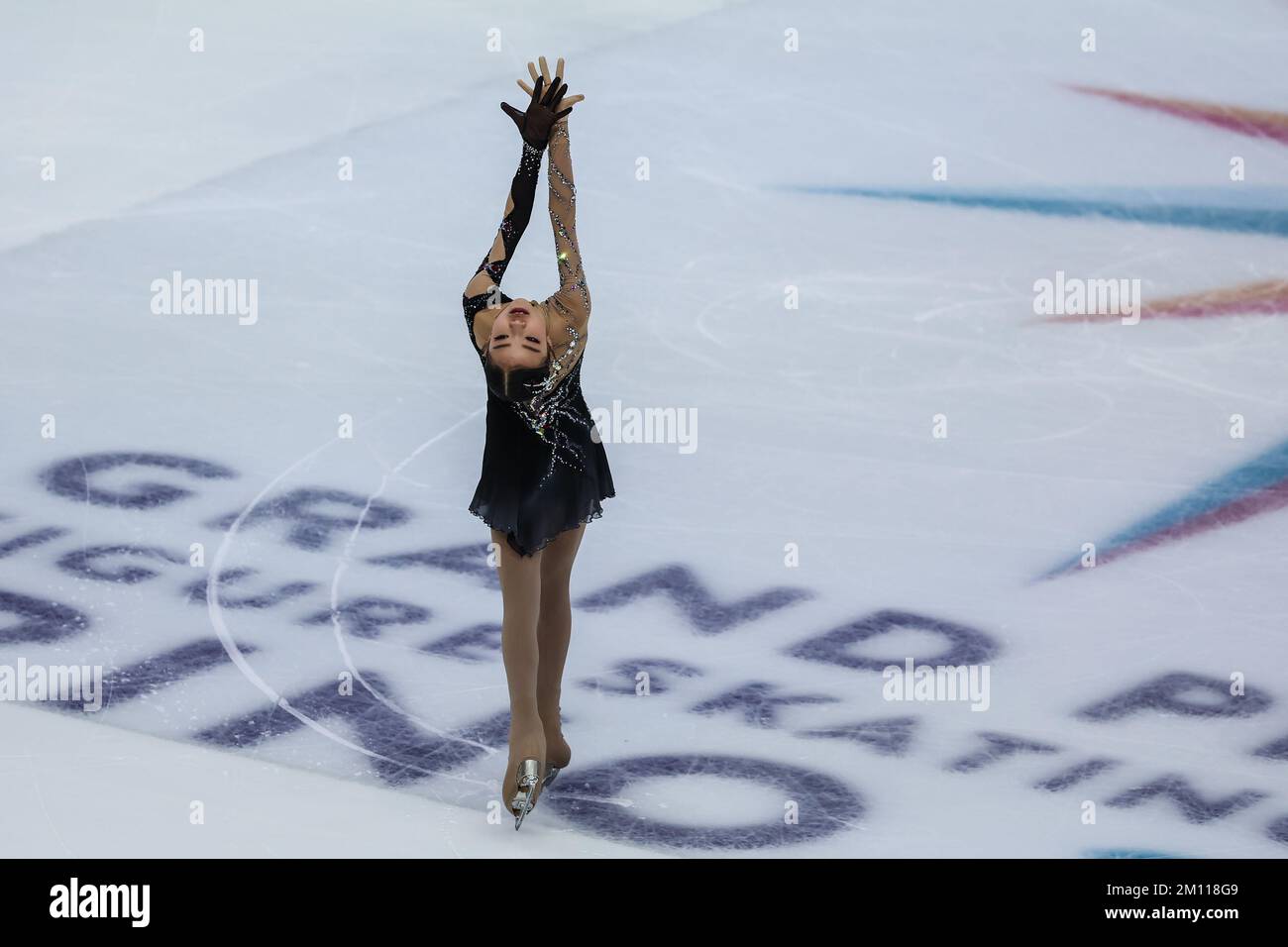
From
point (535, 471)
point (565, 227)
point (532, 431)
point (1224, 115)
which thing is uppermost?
point (1224, 115)

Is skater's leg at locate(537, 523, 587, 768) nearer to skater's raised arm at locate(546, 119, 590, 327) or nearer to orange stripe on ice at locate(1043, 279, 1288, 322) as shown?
skater's raised arm at locate(546, 119, 590, 327)

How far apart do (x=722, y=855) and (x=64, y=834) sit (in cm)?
189

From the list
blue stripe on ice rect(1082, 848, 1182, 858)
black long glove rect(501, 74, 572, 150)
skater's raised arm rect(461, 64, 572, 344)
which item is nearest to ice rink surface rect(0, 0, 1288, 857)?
blue stripe on ice rect(1082, 848, 1182, 858)

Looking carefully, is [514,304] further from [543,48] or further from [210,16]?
[210,16]

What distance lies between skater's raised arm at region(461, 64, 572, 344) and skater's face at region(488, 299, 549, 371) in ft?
0.43

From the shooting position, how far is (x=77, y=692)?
6285 millimetres

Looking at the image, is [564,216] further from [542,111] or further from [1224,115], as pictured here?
[1224,115]

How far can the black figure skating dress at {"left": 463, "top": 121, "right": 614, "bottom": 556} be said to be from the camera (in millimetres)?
5324

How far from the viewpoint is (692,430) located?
27.7 ft

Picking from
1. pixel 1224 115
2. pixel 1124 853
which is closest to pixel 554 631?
pixel 1124 853

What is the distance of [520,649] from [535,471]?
0.53 m

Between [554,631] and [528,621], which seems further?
[554,631]

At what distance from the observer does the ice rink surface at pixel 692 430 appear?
5820mm

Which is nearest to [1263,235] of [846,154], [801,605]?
[846,154]
